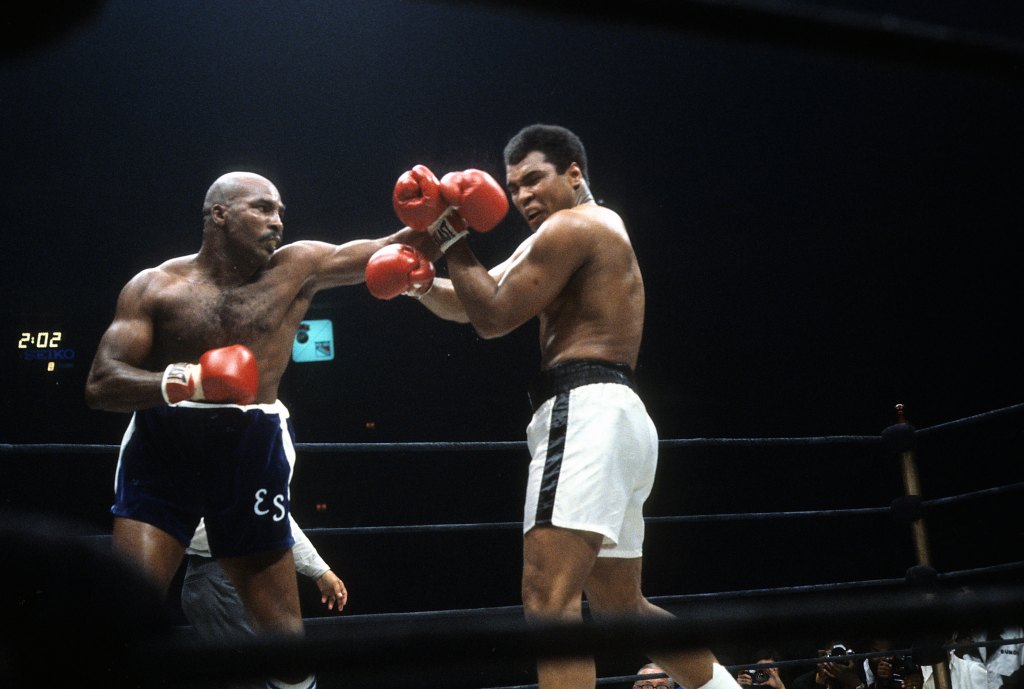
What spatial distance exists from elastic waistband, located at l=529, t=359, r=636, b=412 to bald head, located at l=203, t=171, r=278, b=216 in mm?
799

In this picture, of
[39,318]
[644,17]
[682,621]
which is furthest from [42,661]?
[39,318]

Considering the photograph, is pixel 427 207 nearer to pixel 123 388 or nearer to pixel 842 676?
pixel 123 388

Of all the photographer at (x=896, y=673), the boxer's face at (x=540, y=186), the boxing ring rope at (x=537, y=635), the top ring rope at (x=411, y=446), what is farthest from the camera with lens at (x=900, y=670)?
the boxing ring rope at (x=537, y=635)

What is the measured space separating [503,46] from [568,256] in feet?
17.5

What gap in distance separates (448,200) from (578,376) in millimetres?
501

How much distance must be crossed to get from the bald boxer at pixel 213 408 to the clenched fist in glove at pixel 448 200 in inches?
13.2

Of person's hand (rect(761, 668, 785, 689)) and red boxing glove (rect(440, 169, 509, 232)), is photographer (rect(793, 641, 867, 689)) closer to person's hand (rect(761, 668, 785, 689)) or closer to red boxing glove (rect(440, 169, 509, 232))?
person's hand (rect(761, 668, 785, 689))

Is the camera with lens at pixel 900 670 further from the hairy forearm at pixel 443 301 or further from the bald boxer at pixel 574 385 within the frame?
the hairy forearm at pixel 443 301

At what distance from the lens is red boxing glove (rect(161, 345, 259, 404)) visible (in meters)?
1.82

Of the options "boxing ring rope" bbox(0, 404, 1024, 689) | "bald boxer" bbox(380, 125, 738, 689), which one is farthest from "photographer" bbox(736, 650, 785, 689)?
"boxing ring rope" bbox(0, 404, 1024, 689)

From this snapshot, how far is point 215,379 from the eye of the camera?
5.98 ft

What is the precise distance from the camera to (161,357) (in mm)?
2039

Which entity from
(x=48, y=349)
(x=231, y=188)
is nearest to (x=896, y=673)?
(x=231, y=188)

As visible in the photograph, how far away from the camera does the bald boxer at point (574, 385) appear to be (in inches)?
63.5
